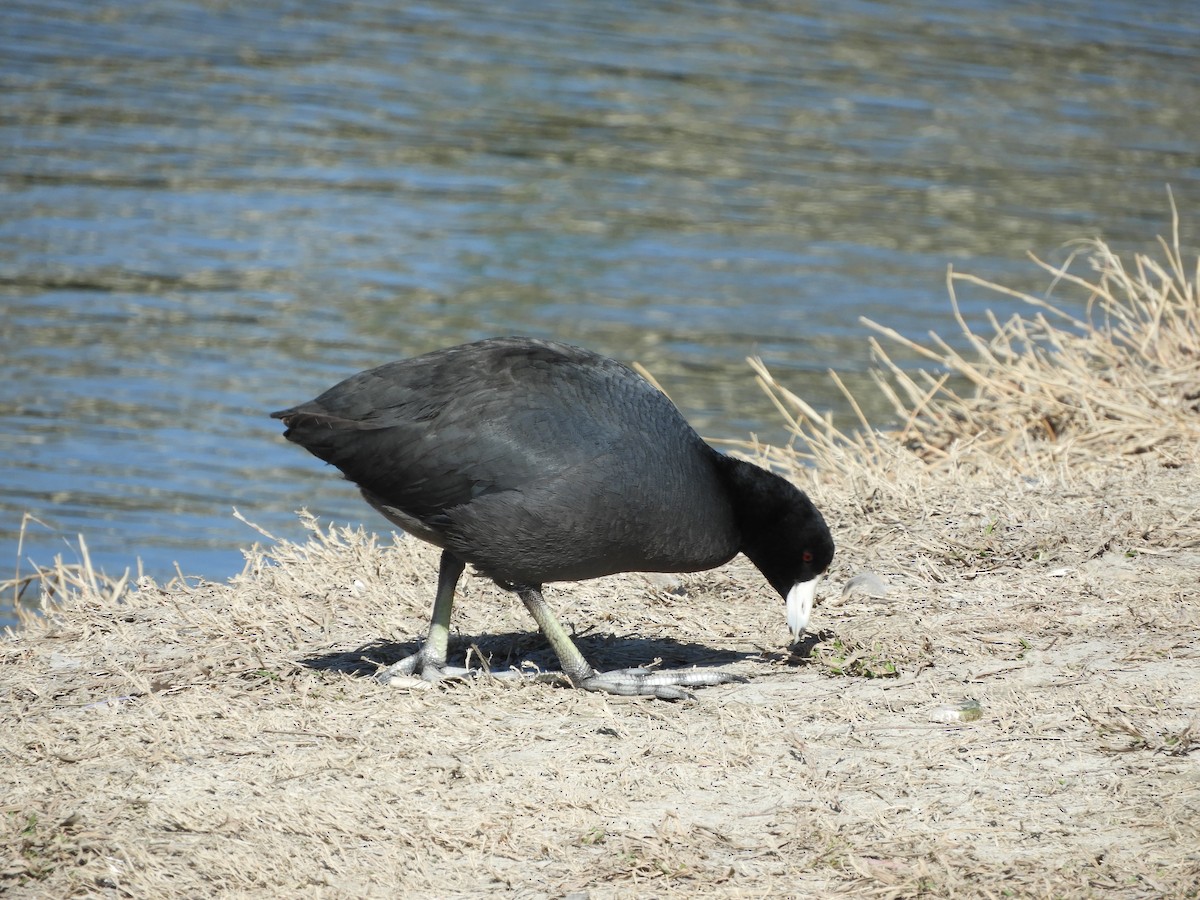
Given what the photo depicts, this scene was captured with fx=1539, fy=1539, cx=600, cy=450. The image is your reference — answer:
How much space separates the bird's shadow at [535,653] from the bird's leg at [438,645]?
96 mm

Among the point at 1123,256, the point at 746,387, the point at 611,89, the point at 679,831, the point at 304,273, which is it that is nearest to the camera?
the point at 679,831

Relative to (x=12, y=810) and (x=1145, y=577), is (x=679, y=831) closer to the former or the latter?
(x=12, y=810)

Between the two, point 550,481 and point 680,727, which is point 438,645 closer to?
point 550,481

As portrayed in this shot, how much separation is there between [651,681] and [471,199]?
9874 millimetres

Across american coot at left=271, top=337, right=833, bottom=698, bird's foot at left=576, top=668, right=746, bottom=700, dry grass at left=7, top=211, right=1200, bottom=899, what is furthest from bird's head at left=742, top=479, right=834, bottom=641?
bird's foot at left=576, top=668, right=746, bottom=700

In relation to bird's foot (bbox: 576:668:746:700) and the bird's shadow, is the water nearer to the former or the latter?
the bird's shadow

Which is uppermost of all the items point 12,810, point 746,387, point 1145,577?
point 1145,577

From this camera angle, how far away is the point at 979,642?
187 inches

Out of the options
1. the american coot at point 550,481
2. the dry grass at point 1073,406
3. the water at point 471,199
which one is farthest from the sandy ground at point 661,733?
the water at point 471,199

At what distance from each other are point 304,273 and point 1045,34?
1241cm

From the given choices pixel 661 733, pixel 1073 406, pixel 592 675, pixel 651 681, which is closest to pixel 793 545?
pixel 651 681

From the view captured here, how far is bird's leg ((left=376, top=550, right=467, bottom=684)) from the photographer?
4742mm

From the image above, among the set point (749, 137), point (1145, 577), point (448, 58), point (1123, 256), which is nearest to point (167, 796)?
point (1145, 577)

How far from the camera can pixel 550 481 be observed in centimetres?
440
